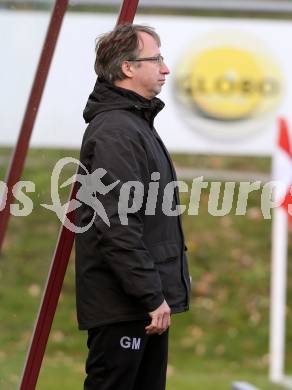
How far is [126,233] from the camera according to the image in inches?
132

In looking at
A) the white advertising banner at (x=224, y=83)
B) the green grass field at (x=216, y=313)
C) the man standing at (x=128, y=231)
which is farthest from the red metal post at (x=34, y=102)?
the white advertising banner at (x=224, y=83)

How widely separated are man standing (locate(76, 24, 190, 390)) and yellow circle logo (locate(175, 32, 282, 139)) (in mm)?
5772

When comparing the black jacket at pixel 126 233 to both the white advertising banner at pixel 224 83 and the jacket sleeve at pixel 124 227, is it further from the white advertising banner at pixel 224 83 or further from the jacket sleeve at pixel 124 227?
the white advertising banner at pixel 224 83

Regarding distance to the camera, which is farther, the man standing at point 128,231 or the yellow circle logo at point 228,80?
the yellow circle logo at point 228,80

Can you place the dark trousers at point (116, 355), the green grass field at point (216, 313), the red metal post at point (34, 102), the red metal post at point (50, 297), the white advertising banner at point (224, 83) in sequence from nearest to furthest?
the dark trousers at point (116, 355), the red metal post at point (50, 297), the red metal post at point (34, 102), the green grass field at point (216, 313), the white advertising banner at point (224, 83)

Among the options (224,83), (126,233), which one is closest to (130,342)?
(126,233)

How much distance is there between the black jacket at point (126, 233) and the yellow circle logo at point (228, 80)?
19.1ft

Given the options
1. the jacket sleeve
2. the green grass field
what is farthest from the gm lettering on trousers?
the green grass field

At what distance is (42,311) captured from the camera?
3889mm

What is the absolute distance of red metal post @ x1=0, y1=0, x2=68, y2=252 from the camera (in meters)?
4.22

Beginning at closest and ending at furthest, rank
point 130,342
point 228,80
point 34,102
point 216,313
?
point 130,342
point 34,102
point 228,80
point 216,313

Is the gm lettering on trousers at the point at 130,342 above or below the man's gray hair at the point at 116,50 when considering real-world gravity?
below

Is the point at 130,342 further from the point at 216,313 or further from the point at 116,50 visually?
the point at 216,313

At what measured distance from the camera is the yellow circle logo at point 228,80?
937 centimetres
